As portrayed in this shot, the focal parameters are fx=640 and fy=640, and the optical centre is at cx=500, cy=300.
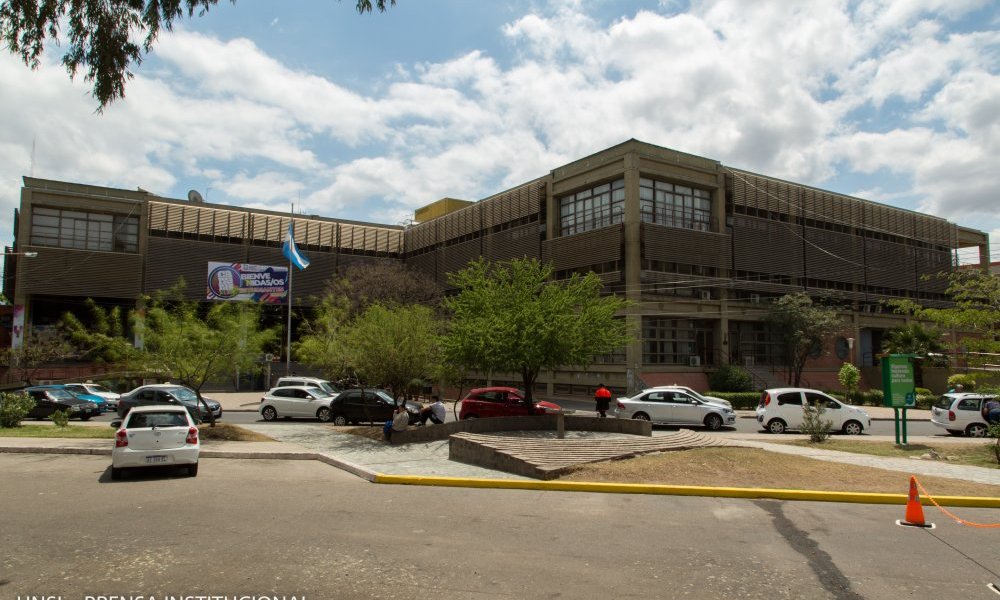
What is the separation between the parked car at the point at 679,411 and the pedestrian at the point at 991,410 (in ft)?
26.1

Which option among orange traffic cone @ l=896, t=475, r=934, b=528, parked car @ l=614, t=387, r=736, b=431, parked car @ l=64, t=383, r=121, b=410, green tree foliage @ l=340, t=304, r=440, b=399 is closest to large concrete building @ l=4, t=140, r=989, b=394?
parked car @ l=614, t=387, r=736, b=431

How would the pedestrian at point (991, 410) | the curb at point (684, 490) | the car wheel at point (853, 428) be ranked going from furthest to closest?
the car wheel at point (853, 428), the pedestrian at point (991, 410), the curb at point (684, 490)

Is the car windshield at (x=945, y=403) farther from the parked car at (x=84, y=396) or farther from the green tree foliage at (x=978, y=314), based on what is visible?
the parked car at (x=84, y=396)

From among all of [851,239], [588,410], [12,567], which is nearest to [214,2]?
[12,567]

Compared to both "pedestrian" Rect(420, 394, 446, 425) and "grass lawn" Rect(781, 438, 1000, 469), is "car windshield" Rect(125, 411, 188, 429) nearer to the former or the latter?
"pedestrian" Rect(420, 394, 446, 425)

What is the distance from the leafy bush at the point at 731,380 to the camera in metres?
36.2

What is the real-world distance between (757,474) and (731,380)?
25.5 meters

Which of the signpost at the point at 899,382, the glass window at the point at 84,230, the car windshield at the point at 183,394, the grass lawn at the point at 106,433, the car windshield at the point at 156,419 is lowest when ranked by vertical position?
the grass lawn at the point at 106,433

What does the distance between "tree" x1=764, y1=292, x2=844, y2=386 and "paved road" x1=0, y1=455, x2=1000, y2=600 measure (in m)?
29.4

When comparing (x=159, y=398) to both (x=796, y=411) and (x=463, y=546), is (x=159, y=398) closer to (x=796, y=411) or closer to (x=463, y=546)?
(x=463, y=546)

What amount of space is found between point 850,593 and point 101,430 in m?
22.0

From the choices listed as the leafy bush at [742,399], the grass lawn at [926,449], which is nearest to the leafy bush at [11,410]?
the grass lawn at [926,449]

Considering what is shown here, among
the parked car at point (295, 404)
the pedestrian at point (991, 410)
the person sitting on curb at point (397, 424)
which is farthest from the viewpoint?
the parked car at point (295, 404)

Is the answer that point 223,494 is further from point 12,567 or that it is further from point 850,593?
point 850,593
